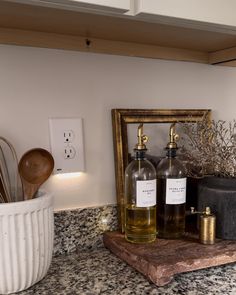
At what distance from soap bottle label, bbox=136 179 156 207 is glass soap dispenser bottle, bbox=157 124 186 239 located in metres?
0.05

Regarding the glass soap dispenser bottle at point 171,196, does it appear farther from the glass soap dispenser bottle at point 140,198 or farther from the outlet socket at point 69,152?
the outlet socket at point 69,152

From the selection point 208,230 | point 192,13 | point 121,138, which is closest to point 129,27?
point 192,13

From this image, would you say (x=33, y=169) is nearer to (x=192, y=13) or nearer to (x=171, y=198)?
(x=171, y=198)

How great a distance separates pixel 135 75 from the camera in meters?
0.91

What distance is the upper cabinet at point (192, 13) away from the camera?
57 centimetres

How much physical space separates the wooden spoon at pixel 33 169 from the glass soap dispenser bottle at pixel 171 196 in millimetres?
281

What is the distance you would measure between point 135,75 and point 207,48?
238 millimetres

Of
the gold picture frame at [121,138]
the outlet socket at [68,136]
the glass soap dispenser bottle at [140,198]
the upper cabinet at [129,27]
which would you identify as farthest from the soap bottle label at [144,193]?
the upper cabinet at [129,27]

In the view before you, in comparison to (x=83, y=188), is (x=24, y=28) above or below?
above

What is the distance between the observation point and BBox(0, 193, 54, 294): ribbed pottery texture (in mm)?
588

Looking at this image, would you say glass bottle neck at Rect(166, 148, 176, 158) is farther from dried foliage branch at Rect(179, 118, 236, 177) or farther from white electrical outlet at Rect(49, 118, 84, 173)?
white electrical outlet at Rect(49, 118, 84, 173)

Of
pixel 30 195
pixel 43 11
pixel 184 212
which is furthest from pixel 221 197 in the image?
pixel 43 11

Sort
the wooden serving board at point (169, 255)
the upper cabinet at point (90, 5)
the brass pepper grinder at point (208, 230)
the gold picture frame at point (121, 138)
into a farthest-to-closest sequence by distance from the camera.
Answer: the gold picture frame at point (121, 138)
the brass pepper grinder at point (208, 230)
the wooden serving board at point (169, 255)
the upper cabinet at point (90, 5)

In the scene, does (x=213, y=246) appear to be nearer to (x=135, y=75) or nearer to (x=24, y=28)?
(x=135, y=75)
